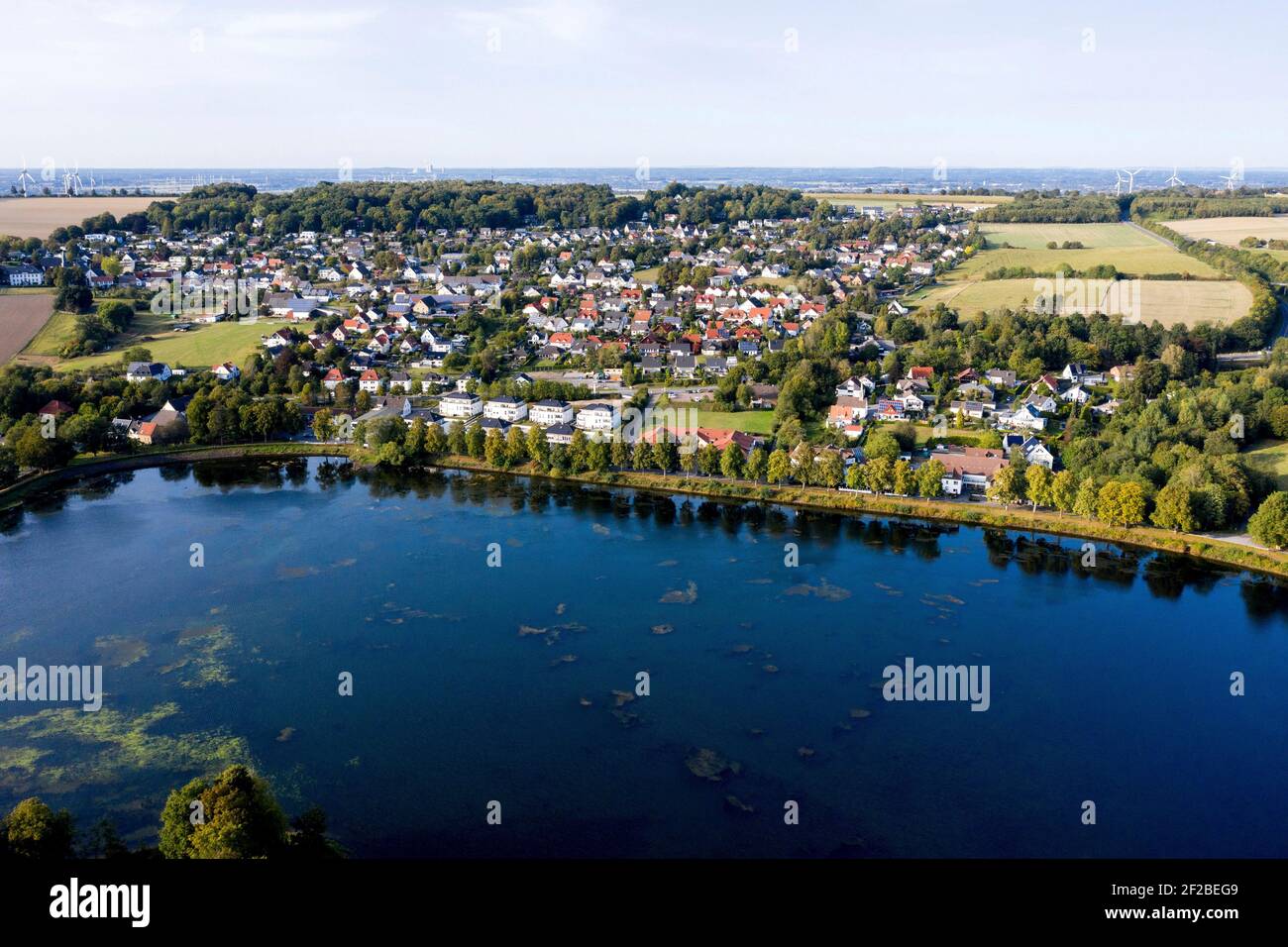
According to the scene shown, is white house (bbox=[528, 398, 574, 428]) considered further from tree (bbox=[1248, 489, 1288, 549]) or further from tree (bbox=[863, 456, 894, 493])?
tree (bbox=[1248, 489, 1288, 549])

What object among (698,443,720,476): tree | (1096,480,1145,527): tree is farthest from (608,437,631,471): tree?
(1096,480,1145,527): tree

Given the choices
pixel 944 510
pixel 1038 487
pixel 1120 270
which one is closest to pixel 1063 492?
pixel 1038 487

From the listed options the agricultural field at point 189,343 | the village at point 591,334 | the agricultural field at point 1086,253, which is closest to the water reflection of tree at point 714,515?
the village at point 591,334

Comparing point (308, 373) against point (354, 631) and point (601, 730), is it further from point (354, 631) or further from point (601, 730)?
point (601, 730)

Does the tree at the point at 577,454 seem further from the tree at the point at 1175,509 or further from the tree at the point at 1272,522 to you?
the tree at the point at 1272,522

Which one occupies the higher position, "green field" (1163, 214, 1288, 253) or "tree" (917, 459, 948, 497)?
"green field" (1163, 214, 1288, 253)

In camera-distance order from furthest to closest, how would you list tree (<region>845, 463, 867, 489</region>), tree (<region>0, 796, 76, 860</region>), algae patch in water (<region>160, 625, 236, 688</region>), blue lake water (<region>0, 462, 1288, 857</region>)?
tree (<region>845, 463, 867, 489</region>)
algae patch in water (<region>160, 625, 236, 688</region>)
blue lake water (<region>0, 462, 1288, 857</region>)
tree (<region>0, 796, 76, 860</region>)

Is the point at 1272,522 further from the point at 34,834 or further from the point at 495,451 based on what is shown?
the point at 34,834
